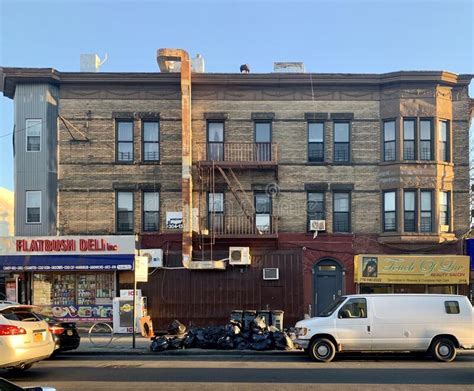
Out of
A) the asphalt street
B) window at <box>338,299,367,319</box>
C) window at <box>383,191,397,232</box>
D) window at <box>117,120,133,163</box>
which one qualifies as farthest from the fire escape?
window at <box>338,299,367,319</box>

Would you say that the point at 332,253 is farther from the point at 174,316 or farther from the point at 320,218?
the point at 174,316

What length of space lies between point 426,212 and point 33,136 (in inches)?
629

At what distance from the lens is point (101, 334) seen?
1878 centimetres

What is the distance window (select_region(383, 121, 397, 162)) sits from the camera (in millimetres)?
21484

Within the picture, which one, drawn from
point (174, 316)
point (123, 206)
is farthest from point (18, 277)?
point (174, 316)

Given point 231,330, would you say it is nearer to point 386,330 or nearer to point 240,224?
point 386,330

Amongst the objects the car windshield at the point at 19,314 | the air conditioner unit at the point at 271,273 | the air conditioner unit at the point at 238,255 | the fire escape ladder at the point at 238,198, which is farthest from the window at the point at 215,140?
the car windshield at the point at 19,314

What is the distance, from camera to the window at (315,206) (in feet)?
70.7

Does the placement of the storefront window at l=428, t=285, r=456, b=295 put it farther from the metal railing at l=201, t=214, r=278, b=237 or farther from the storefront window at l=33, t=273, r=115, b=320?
the storefront window at l=33, t=273, r=115, b=320

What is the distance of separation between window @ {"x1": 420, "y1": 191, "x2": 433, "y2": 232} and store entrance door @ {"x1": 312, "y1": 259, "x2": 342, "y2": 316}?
373 centimetres

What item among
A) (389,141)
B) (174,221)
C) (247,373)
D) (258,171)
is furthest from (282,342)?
(389,141)

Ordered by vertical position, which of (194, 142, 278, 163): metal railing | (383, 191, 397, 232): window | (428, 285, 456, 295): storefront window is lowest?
(428, 285, 456, 295): storefront window

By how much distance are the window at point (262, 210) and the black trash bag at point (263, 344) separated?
6.78 metres

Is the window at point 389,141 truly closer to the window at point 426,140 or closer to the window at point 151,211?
the window at point 426,140
